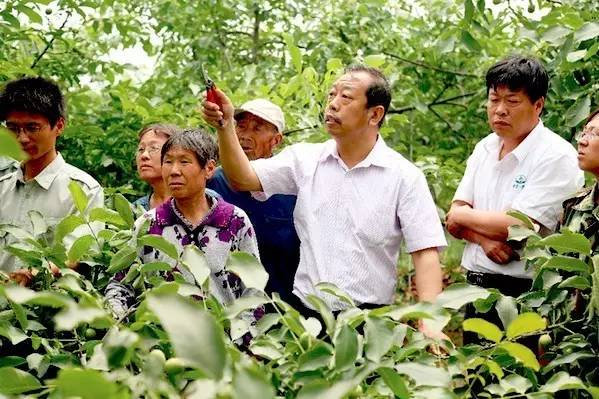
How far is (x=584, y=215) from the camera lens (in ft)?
7.80

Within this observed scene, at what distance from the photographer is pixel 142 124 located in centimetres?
429

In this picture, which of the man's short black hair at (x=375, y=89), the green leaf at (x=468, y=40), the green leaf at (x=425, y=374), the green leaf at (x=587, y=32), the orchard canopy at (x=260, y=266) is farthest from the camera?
the green leaf at (x=468, y=40)

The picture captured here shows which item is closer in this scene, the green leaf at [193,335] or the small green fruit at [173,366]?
the green leaf at [193,335]

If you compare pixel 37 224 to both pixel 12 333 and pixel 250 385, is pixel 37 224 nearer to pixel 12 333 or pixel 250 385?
pixel 12 333

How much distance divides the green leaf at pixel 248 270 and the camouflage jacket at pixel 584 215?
108cm

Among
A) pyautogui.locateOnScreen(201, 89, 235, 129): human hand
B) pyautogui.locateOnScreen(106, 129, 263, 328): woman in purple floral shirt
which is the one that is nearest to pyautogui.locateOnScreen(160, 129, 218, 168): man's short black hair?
pyautogui.locateOnScreen(106, 129, 263, 328): woman in purple floral shirt

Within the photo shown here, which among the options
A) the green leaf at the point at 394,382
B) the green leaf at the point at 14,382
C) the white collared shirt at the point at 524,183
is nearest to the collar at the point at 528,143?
the white collared shirt at the point at 524,183

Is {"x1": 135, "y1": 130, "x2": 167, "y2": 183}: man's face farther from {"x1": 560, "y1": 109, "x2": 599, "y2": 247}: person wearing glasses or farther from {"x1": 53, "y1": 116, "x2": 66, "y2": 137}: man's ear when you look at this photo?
{"x1": 560, "y1": 109, "x2": 599, "y2": 247}: person wearing glasses

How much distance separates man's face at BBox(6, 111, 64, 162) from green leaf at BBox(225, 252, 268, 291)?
1.61 meters

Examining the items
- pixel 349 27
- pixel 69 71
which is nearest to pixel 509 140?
pixel 69 71

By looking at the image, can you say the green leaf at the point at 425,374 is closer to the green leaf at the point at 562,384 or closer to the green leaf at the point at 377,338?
the green leaf at the point at 377,338

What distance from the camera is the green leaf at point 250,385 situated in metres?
0.94

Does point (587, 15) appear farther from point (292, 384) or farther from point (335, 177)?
point (292, 384)

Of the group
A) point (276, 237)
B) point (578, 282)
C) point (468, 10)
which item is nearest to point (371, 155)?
point (276, 237)
